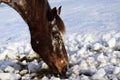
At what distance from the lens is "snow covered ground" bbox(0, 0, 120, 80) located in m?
4.71

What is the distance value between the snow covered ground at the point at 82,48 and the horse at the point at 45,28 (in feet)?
1.12

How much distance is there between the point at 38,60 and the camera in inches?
214

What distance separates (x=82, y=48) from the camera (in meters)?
5.67

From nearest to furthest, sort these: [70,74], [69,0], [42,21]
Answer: [42,21] < [70,74] < [69,0]

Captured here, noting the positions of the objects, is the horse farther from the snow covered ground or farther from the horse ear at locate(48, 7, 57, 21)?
the snow covered ground

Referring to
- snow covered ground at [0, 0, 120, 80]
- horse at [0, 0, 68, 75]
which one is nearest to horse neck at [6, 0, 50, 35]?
horse at [0, 0, 68, 75]

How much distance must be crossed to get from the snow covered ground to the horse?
34 cm

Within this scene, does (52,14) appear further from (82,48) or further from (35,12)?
(82,48)

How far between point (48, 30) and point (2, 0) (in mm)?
681

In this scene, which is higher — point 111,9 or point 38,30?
point 111,9

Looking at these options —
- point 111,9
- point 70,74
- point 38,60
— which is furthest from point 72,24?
point 70,74

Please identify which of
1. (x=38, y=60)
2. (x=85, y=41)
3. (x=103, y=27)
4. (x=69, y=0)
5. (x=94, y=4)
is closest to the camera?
(x=38, y=60)

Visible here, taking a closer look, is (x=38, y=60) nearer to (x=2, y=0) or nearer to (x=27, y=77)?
(x=27, y=77)

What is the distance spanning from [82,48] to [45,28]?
5.06ft
